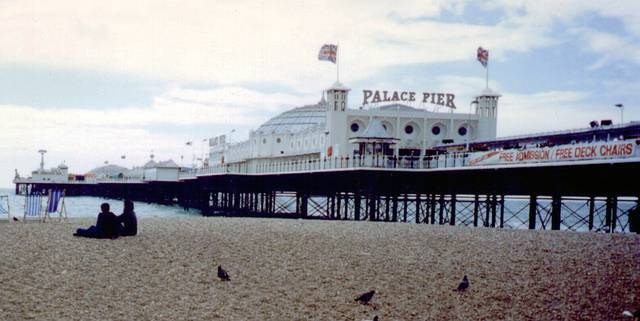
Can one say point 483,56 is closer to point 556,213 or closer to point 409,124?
point 409,124

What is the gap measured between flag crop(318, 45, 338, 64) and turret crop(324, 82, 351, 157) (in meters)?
4.79

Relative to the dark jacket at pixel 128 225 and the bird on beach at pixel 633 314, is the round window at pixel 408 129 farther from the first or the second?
the bird on beach at pixel 633 314

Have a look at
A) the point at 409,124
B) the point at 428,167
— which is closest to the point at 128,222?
the point at 428,167

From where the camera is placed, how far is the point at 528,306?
1143cm

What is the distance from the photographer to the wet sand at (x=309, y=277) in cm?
1076

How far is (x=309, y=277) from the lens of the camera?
12.9 metres

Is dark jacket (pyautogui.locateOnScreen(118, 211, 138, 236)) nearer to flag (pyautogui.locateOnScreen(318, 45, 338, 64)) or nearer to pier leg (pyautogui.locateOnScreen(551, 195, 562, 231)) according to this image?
pier leg (pyautogui.locateOnScreen(551, 195, 562, 231))

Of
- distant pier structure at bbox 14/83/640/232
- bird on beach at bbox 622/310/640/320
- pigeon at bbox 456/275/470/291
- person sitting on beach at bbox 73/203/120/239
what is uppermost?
distant pier structure at bbox 14/83/640/232

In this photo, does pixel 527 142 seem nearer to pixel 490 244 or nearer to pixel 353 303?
pixel 490 244

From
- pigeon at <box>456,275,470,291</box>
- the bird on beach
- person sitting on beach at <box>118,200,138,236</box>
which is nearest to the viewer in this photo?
the bird on beach

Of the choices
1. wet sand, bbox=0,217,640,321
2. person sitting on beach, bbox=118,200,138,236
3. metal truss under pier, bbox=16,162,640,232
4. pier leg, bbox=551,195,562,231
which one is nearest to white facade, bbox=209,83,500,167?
metal truss under pier, bbox=16,162,640,232

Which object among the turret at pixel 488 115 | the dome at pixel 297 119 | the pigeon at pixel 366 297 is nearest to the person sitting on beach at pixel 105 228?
the pigeon at pixel 366 297

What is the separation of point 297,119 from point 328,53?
45.8 metres

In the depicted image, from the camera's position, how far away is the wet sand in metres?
10.8
